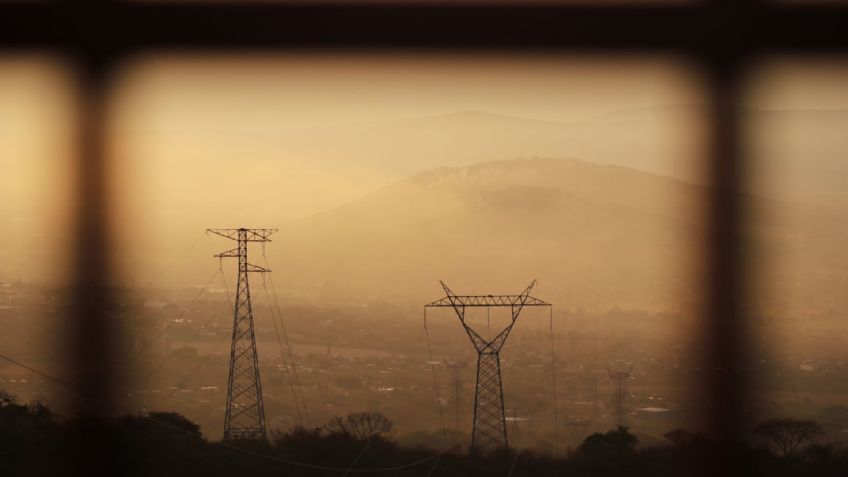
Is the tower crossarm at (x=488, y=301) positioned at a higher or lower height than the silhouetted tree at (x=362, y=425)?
higher

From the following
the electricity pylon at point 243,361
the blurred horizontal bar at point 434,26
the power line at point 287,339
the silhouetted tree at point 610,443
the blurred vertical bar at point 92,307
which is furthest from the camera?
the power line at point 287,339

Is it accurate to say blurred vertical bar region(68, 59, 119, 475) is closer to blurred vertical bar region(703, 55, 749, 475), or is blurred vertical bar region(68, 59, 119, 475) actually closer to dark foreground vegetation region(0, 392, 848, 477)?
dark foreground vegetation region(0, 392, 848, 477)

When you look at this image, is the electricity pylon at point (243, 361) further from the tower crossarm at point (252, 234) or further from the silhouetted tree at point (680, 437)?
the silhouetted tree at point (680, 437)

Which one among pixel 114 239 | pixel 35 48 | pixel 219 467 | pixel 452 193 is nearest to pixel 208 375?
pixel 219 467

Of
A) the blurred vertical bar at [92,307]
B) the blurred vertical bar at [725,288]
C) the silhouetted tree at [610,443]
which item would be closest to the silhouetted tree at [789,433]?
the blurred vertical bar at [725,288]

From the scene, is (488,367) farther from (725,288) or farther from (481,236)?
(725,288)

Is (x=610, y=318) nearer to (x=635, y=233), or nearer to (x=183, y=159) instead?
(x=635, y=233)

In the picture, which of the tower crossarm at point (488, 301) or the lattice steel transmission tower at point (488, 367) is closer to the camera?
the lattice steel transmission tower at point (488, 367)
